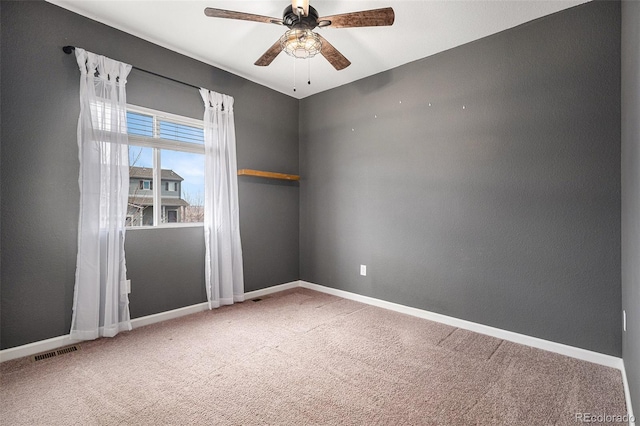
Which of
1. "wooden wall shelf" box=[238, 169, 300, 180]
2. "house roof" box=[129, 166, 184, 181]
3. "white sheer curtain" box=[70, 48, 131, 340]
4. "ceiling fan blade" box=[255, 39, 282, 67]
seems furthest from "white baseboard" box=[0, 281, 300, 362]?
"ceiling fan blade" box=[255, 39, 282, 67]

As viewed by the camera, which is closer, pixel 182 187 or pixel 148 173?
pixel 148 173

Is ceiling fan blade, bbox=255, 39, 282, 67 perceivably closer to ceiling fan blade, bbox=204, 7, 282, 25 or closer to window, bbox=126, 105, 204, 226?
ceiling fan blade, bbox=204, 7, 282, 25

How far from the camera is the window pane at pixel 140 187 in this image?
288cm

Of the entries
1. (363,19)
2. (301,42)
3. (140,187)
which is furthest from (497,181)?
(140,187)

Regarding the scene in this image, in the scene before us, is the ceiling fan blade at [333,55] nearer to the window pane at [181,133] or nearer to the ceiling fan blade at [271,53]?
the ceiling fan blade at [271,53]

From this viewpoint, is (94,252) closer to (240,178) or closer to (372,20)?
(240,178)

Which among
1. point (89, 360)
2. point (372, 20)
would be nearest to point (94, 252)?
point (89, 360)

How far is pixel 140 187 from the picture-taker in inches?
116

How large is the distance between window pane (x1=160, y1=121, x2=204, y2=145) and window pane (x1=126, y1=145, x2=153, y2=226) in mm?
241

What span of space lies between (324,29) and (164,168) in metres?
2.01

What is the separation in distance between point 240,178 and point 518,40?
9.98ft

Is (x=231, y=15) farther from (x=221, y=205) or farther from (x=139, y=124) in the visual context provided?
(x=221, y=205)

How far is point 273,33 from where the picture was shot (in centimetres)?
275

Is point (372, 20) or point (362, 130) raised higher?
point (372, 20)
